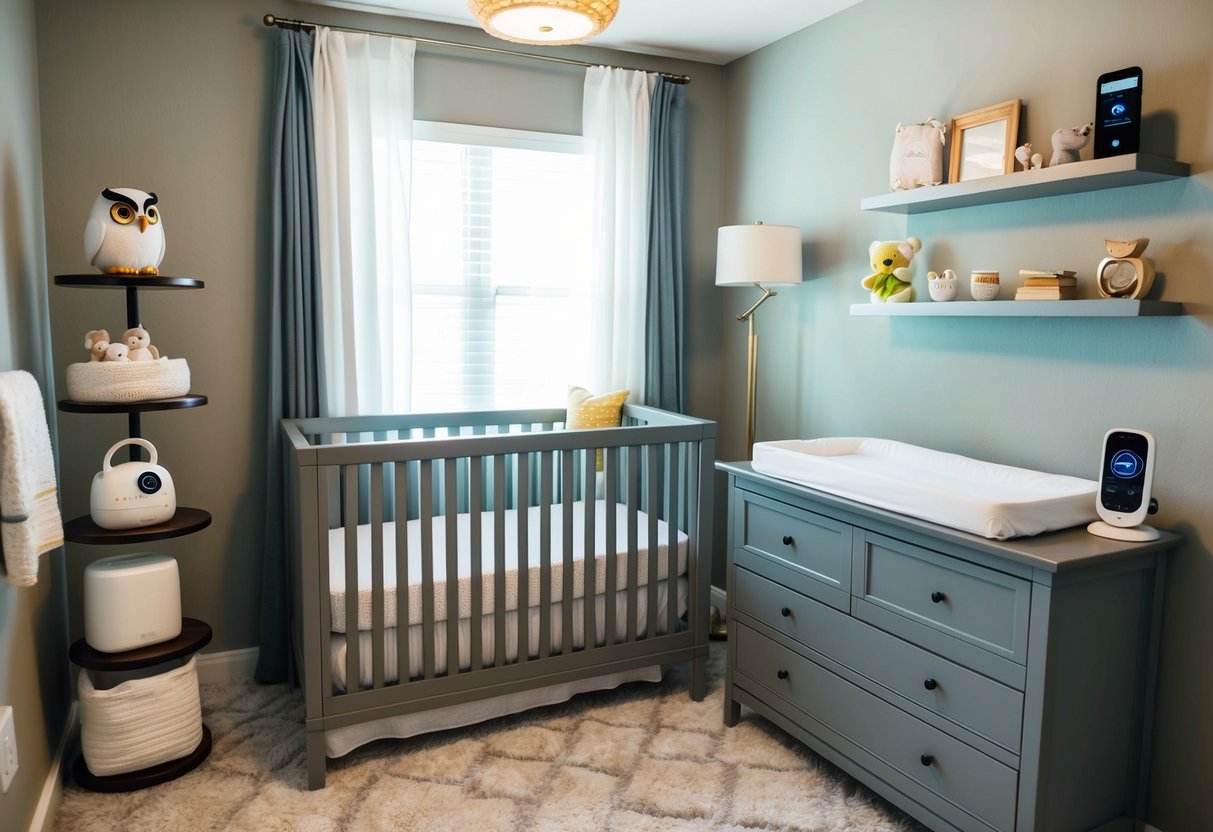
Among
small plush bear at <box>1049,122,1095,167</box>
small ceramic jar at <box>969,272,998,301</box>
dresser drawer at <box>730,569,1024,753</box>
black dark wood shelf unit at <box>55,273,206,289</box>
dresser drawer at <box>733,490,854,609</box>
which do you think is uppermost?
small plush bear at <box>1049,122,1095,167</box>

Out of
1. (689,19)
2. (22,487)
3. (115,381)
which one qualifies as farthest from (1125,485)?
(115,381)

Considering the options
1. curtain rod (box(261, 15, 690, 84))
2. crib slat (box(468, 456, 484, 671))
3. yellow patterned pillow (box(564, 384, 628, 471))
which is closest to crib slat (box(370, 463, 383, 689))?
crib slat (box(468, 456, 484, 671))

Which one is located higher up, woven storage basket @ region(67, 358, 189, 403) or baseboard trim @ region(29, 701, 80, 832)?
woven storage basket @ region(67, 358, 189, 403)

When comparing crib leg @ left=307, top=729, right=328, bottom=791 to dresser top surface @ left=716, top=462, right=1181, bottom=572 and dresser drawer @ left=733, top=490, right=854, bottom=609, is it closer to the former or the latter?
dresser drawer @ left=733, top=490, right=854, bottom=609

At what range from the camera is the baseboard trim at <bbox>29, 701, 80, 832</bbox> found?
6.49ft

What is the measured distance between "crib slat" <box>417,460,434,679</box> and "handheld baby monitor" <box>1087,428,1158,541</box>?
5.42 ft

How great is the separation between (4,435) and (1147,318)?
2.48m

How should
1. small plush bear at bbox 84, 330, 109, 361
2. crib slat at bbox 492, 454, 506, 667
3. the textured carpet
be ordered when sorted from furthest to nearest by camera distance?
1. crib slat at bbox 492, 454, 506, 667
2. small plush bear at bbox 84, 330, 109, 361
3. the textured carpet

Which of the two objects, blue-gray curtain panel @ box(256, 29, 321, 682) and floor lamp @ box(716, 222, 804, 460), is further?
floor lamp @ box(716, 222, 804, 460)

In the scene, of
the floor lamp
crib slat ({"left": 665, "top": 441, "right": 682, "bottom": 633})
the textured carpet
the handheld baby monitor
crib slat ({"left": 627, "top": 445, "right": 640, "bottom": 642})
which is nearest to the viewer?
the handheld baby monitor

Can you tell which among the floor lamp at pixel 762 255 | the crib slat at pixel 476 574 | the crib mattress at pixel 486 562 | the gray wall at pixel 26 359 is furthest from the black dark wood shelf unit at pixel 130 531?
the floor lamp at pixel 762 255

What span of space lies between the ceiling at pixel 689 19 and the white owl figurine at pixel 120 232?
1.06 m

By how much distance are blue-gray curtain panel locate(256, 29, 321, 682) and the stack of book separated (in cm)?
216

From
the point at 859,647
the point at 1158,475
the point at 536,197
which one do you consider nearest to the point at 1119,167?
the point at 1158,475
